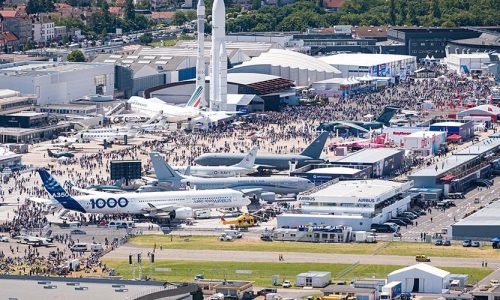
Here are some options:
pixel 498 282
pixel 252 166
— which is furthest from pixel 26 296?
pixel 252 166

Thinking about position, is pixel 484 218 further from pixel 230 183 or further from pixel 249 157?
pixel 249 157

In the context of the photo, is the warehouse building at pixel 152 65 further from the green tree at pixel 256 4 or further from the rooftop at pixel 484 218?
the rooftop at pixel 484 218

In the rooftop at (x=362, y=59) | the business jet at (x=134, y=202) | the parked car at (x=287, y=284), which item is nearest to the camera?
the parked car at (x=287, y=284)

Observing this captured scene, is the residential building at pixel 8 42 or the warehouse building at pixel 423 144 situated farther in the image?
the residential building at pixel 8 42

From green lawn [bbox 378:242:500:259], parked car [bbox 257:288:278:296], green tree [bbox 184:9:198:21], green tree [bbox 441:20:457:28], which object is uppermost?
parked car [bbox 257:288:278:296]

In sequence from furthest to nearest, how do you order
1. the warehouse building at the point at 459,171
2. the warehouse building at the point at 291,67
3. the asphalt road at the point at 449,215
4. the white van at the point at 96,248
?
→ 1. the warehouse building at the point at 291,67
2. the warehouse building at the point at 459,171
3. the asphalt road at the point at 449,215
4. the white van at the point at 96,248

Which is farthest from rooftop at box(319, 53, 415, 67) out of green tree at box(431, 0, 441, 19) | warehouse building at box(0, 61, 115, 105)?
green tree at box(431, 0, 441, 19)

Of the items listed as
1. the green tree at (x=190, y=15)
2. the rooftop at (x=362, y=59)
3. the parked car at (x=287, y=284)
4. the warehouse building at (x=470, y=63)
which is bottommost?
the warehouse building at (x=470, y=63)

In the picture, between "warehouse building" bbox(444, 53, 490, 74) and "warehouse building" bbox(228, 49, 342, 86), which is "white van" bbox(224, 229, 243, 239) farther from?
"warehouse building" bbox(444, 53, 490, 74)

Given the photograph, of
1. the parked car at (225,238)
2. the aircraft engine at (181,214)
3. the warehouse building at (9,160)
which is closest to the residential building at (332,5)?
the warehouse building at (9,160)
